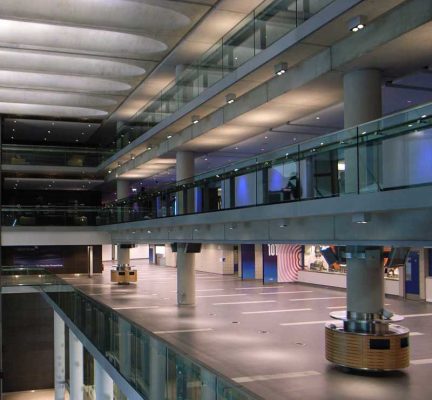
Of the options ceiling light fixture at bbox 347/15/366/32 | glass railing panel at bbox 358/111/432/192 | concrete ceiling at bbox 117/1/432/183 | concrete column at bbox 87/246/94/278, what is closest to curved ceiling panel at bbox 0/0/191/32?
concrete ceiling at bbox 117/1/432/183

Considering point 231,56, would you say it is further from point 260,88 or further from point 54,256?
point 54,256

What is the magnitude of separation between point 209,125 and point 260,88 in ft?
13.3

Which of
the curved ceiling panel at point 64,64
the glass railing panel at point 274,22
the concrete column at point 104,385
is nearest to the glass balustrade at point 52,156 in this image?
the curved ceiling panel at point 64,64

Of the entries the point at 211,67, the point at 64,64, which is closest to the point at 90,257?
the point at 64,64

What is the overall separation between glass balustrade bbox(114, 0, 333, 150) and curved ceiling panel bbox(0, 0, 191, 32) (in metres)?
1.74

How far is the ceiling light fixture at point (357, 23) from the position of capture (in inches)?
390

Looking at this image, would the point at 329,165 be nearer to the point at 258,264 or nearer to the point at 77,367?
the point at 77,367

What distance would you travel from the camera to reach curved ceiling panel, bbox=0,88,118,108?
26.0 meters

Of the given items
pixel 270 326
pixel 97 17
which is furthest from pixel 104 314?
pixel 97 17

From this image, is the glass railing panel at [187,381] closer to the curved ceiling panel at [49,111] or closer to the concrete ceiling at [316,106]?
the concrete ceiling at [316,106]

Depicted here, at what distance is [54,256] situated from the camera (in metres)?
41.4

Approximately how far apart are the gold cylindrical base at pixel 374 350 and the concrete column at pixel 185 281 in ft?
35.4

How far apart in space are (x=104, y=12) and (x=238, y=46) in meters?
4.38

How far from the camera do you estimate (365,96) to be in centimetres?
1126
